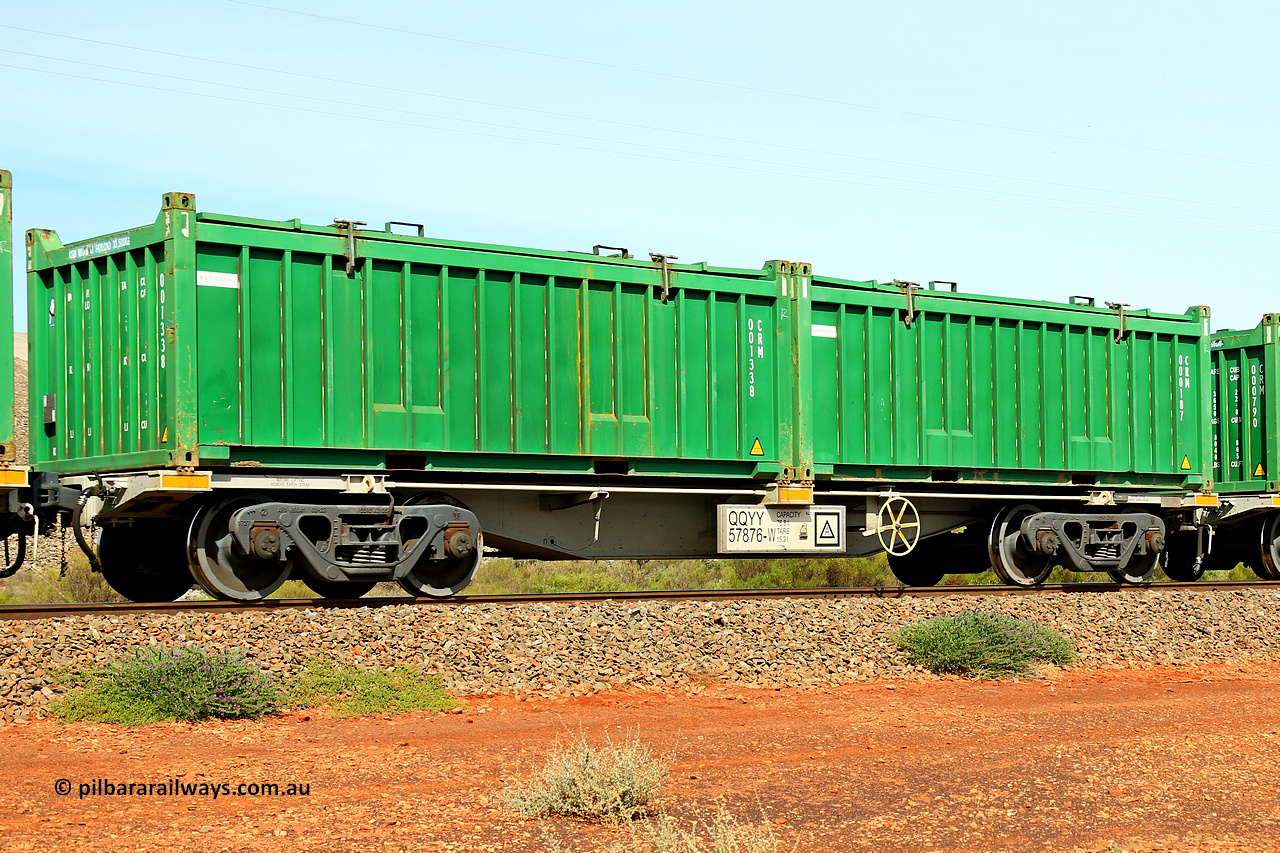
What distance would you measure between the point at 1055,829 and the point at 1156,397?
1244 centimetres

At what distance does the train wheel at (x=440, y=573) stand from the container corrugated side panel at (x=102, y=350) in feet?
8.35

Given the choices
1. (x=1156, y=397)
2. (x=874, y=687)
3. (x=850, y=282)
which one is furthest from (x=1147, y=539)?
(x=874, y=687)

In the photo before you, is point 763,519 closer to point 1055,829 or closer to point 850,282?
point 850,282

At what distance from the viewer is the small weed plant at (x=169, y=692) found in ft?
27.1

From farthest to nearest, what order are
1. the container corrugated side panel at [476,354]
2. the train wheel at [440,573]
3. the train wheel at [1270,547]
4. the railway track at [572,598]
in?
the train wheel at [1270,547]
the train wheel at [440,573]
the container corrugated side panel at [476,354]
the railway track at [572,598]

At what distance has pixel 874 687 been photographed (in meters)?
10.5

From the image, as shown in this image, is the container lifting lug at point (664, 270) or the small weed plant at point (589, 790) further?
the container lifting lug at point (664, 270)

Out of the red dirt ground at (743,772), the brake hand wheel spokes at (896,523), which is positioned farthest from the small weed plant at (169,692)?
the brake hand wheel spokes at (896,523)

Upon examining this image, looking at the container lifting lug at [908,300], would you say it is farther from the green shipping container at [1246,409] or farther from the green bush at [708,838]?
the green bush at [708,838]

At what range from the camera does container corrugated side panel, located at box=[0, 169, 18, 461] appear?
10.6m

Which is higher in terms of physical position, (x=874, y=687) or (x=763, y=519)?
(x=763, y=519)

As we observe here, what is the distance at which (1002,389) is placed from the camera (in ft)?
51.8
